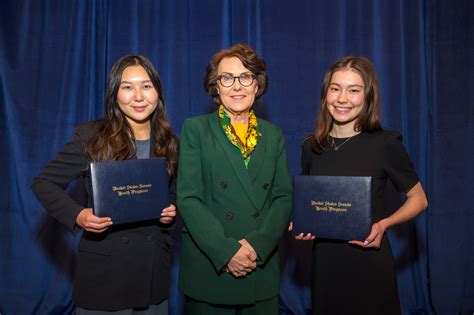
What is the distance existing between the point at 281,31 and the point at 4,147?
2.61 meters

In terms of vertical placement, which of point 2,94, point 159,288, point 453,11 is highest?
point 453,11

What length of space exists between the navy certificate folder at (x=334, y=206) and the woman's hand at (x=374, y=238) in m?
0.03

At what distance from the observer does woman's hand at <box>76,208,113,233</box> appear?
73.8 inches

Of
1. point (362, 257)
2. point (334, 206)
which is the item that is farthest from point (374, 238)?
point (334, 206)

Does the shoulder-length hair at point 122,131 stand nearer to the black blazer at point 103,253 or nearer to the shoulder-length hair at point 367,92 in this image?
the black blazer at point 103,253

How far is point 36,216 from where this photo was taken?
3.82 m

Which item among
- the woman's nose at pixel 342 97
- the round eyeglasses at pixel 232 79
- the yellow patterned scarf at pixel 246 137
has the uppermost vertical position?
the round eyeglasses at pixel 232 79

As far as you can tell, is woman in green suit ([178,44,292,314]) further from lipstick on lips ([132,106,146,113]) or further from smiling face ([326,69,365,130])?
smiling face ([326,69,365,130])

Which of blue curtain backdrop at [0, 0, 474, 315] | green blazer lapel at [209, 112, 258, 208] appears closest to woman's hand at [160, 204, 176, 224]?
green blazer lapel at [209, 112, 258, 208]

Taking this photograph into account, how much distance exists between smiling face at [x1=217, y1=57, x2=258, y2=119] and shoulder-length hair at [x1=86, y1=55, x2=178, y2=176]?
35 centimetres

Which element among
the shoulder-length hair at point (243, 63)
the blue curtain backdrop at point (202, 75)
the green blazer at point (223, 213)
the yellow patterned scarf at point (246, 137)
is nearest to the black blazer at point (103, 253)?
the green blazer at point (223, 213)

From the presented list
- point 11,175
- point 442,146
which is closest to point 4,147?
point 11,175

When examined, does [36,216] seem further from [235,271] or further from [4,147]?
[235,271]

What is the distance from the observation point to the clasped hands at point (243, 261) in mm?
1959
